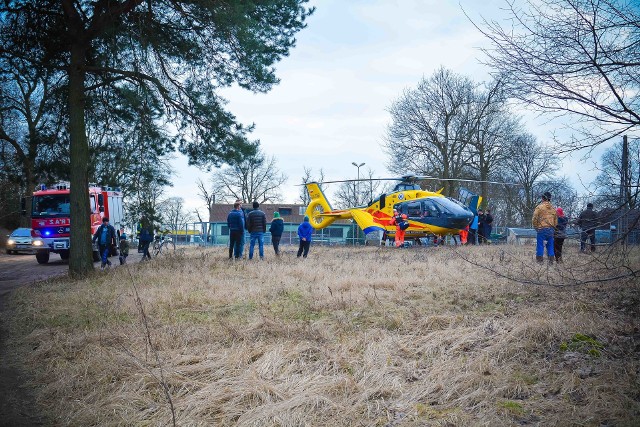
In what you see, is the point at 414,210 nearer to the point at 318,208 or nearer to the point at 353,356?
the point at 318,208

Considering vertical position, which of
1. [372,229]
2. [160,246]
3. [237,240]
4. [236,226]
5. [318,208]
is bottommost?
[160,246]

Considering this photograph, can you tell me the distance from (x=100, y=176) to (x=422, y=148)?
1865 centimetres

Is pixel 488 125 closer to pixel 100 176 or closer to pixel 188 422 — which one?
pixel 100 176

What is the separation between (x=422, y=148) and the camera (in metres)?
28.5

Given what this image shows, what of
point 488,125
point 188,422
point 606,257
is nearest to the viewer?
point 188,422

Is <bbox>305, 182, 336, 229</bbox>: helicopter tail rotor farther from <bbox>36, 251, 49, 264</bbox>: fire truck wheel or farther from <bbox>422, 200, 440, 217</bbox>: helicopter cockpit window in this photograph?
<bbox>36, 251, 49, 264</bbox>: fire truck wheel

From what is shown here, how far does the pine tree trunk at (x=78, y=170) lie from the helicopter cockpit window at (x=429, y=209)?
12394mm

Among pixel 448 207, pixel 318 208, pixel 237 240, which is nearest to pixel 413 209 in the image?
pixel 448 207

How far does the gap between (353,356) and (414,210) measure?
15.6m

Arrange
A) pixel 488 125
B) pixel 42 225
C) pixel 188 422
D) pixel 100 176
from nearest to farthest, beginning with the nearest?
pixel 188 422 → pixel 100 176 → pixel 42 225 → pixel 488 125

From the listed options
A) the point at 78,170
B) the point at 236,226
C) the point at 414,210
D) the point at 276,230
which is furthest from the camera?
the point at 414,210

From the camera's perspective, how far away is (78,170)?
38.5 feet

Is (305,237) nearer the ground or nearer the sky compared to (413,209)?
nearer the ground

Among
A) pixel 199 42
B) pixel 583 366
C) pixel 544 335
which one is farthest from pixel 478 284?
pixel 199 42
